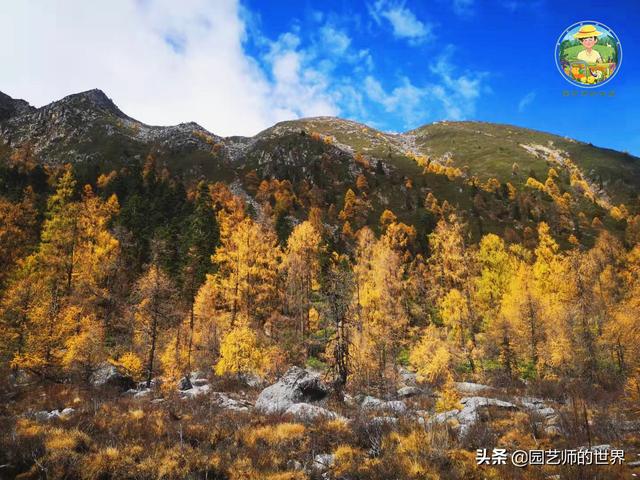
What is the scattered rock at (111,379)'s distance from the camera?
23.9m

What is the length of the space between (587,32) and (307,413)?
24.6m

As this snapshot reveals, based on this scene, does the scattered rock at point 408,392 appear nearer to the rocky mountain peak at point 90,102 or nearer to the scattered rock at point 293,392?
the scattered rock at point 293,392

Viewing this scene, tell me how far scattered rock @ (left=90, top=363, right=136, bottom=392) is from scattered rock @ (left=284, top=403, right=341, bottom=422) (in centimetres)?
1384

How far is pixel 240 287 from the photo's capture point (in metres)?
34.8

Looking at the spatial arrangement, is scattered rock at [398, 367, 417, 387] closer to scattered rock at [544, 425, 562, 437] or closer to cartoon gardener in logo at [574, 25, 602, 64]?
scattered rock at [544, 425, 562, 437]

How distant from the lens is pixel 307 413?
1538 cm

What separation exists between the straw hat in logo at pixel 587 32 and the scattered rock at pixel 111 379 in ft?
113

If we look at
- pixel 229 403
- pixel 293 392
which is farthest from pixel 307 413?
pixel 229 403

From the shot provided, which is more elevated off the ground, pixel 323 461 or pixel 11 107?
pixel 11 107

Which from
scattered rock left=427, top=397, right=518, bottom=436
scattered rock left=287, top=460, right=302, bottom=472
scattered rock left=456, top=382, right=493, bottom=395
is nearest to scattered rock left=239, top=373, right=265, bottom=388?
scattered rock left=427, top=397, right=518, bottom=436

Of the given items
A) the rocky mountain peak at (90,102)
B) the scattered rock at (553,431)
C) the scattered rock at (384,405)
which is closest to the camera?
the scattered rock at (553,431)

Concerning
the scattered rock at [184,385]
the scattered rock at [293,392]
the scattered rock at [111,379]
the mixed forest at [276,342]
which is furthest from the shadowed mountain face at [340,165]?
the scattered rock at [111,379]

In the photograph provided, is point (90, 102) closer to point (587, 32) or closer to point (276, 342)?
point (276, 342)

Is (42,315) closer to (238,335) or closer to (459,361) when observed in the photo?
(238,335)
